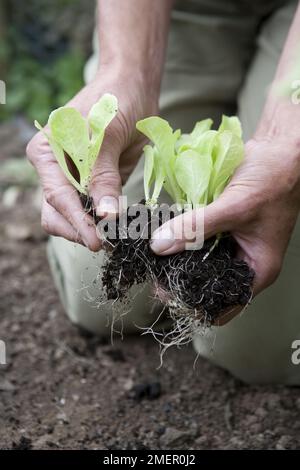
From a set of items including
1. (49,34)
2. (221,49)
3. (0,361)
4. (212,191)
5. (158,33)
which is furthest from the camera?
(49,34)

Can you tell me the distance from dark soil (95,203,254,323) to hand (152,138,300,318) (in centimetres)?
4

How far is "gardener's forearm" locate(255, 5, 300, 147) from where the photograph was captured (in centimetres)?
127

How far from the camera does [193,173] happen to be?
4.14 feet

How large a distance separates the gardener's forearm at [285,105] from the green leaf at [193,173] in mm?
146

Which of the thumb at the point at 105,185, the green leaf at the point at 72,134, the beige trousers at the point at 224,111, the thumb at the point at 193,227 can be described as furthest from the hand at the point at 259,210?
the beige trousers at the point at 224,111

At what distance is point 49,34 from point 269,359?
2.84m

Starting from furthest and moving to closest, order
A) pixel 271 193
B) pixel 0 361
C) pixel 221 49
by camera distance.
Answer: pixel 221 49
pixel 0 361
pixel 271 193

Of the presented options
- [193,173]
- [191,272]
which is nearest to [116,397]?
[191,272]

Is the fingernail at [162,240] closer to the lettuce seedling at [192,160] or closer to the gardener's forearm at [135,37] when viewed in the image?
the lettuce seedling at [192,160]

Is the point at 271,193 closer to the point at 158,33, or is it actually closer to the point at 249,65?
the point at 158,33

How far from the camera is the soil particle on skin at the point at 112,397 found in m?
1.45

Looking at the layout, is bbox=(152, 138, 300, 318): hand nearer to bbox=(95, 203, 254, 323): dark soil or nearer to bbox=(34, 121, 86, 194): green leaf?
bbox=(95, 203, 254, 323): dark soil
